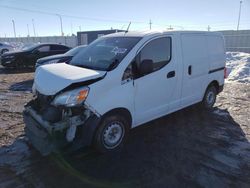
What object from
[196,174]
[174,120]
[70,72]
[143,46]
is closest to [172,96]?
[174,120]

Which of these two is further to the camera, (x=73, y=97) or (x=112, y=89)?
(x=112, y=89)

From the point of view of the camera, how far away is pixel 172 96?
4891 mm

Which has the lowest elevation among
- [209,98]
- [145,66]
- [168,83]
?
[209,98]

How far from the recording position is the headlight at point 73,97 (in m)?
3.45

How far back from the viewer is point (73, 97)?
3.45 metres

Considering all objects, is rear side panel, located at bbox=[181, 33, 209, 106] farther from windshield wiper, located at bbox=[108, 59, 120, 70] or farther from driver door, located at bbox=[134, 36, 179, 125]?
windshield wiper, located at bbox=[108, 59, 120, 70]

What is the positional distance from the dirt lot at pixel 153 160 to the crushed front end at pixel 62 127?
0.36m

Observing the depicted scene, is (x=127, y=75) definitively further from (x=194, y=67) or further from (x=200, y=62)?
(x=200, y=62)

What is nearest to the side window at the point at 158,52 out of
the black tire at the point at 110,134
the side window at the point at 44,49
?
the black tire at the point at 110,134

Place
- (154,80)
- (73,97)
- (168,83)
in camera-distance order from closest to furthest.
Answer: (73,97)
(154,80)
(168,83)

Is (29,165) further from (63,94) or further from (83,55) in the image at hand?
(83,55)

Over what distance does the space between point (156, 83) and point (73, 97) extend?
64.2 inches

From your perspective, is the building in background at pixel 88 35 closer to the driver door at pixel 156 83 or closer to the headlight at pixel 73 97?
the driver door at pixel 156 83

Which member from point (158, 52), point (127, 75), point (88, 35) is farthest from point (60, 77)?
point (88, 35)
